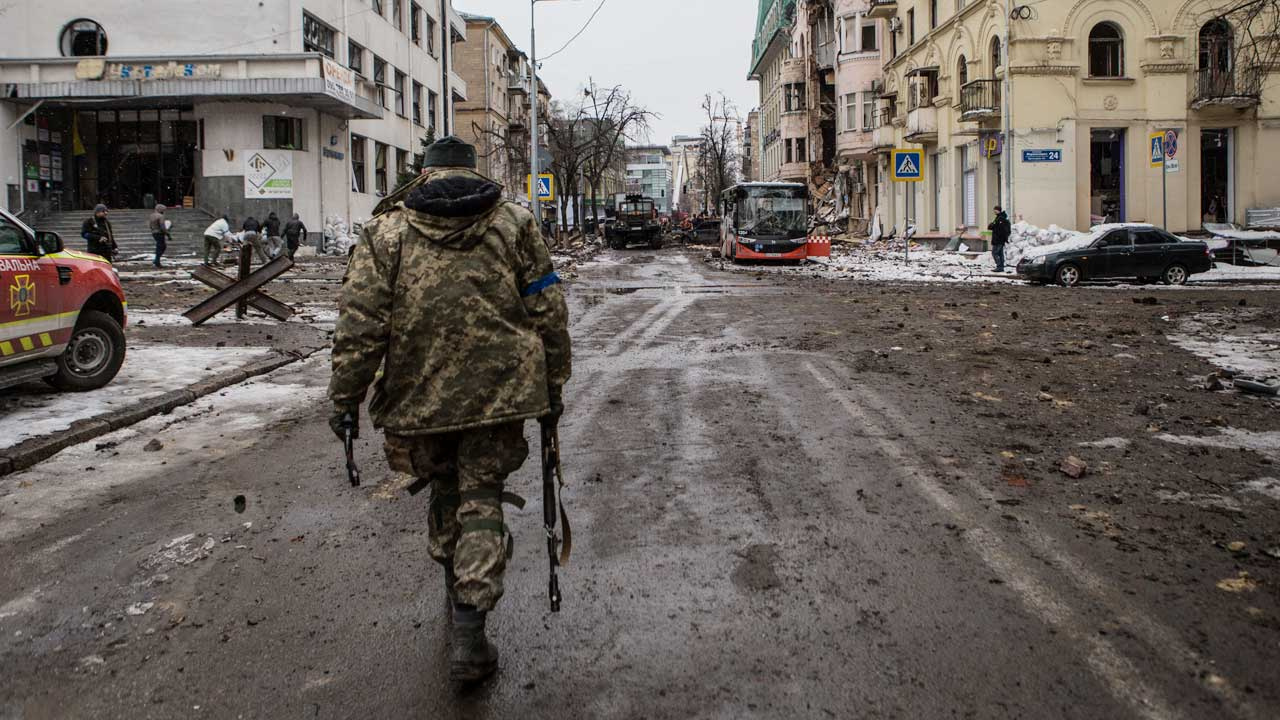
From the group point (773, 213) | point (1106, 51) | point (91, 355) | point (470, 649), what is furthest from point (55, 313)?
point (1106, 51)

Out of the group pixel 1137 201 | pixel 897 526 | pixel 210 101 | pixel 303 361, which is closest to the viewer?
pixel 897 526

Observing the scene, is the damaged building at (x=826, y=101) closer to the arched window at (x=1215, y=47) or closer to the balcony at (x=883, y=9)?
the balcony at (x=883, y=9)

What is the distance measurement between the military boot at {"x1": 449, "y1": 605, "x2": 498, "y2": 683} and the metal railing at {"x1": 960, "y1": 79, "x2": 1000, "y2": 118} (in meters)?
33.0

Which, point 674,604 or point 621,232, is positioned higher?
point 621,232

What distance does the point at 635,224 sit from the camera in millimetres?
55156

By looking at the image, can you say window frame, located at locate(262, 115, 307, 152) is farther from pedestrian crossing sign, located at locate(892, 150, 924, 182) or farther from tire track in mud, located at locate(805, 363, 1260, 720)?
tire track in mud, located at locate(805, 363, 1260, 720)

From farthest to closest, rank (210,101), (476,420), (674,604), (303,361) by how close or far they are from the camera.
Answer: (210,101), (303,361), (674,604), (476,420)

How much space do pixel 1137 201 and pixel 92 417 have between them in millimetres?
32056

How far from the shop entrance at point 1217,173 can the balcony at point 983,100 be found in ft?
21.9

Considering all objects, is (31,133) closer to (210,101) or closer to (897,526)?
(210,101)

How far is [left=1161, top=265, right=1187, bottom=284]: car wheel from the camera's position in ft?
75.7

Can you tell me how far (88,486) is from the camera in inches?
253

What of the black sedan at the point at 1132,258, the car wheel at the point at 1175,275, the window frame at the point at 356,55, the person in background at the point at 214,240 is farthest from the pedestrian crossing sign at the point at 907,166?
the window frame at the point at 356,55

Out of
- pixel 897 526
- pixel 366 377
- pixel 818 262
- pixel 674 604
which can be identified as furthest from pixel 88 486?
pixel 818 262
